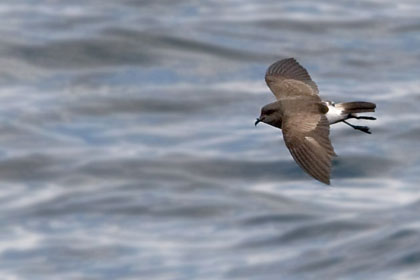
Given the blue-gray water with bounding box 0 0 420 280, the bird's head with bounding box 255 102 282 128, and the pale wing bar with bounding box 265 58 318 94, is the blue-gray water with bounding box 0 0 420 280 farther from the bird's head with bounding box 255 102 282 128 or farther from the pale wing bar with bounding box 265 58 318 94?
the bird's head with bounding box 255 102 282 128

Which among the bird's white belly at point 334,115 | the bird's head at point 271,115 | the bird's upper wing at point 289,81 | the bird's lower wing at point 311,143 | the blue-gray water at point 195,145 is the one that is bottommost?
the bird's lower wing at point 311,143

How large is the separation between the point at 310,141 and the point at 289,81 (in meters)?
1.51

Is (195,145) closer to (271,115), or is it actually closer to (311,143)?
(271,115)

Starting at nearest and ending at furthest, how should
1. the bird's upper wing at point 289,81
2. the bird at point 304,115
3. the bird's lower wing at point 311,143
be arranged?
the bird's lower wing at point 311,143 → the bird at point 304,115 → the bird's upper wing at point 289,81

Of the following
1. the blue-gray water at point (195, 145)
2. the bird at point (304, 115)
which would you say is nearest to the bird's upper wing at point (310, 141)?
the bird at point (304, 115)

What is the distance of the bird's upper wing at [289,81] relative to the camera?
29.4 ft

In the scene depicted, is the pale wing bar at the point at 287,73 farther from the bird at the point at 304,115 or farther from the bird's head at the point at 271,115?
the bird's head at the point at 271,115

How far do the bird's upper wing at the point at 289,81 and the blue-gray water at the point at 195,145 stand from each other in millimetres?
4226

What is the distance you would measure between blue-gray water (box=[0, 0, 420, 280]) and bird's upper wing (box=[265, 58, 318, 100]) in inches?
166

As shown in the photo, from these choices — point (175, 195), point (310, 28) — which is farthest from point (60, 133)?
point (310, 28)

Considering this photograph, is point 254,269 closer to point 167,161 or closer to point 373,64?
point 167,161

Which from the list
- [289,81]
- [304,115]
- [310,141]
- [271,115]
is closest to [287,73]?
[289,81]

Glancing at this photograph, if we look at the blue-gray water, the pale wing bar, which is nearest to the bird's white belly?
the pale wing bar

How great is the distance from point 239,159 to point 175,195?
93cm
